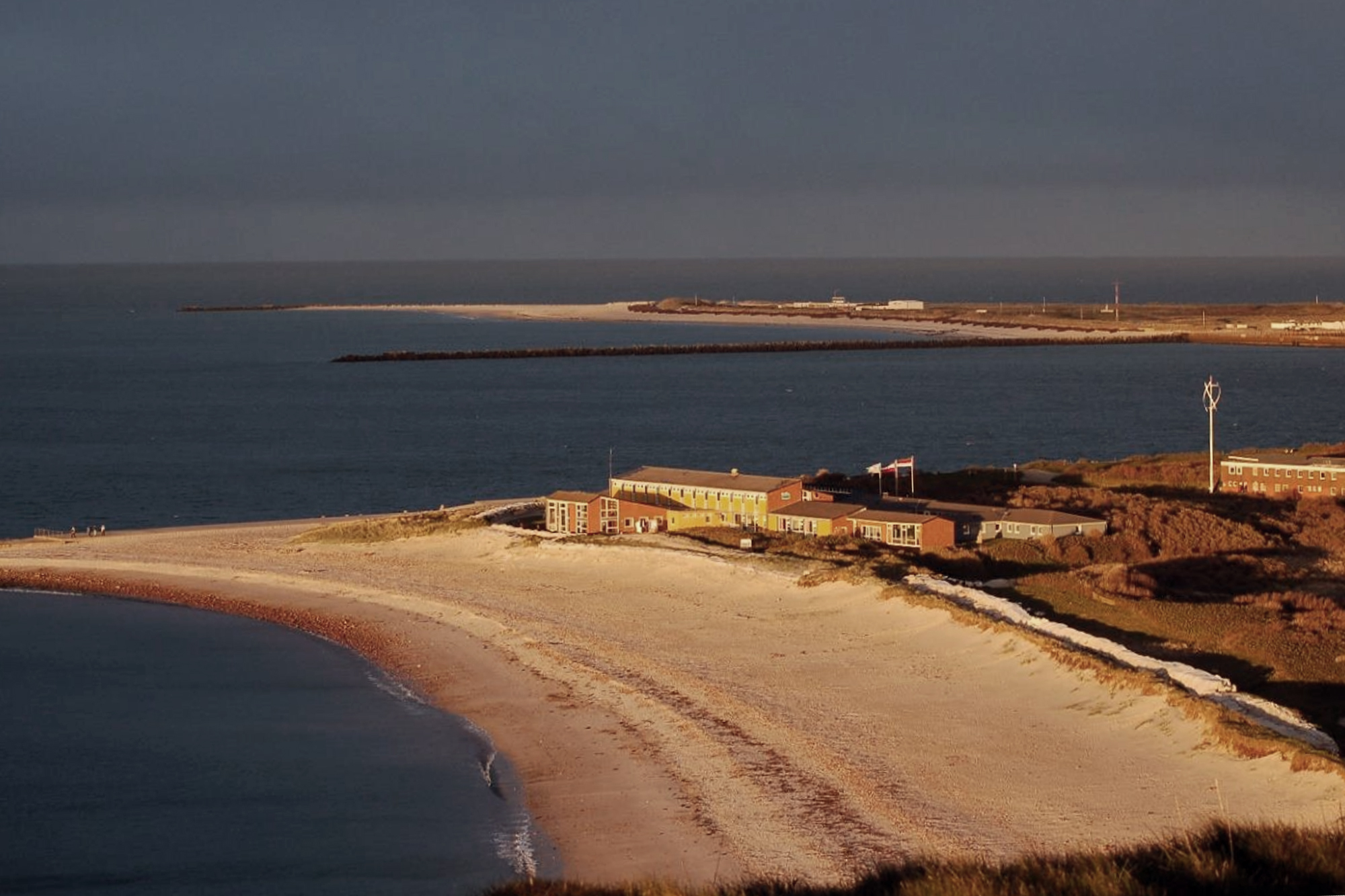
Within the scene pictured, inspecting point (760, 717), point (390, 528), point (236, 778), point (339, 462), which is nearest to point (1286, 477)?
point (390, 528)

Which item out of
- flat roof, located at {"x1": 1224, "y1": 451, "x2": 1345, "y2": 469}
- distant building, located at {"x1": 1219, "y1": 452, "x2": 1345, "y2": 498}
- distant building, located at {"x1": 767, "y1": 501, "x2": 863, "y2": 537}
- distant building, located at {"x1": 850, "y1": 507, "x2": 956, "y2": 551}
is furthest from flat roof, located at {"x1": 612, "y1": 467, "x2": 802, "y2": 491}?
flat roof, located at {"x1": 1224, "y1": 451, "x2": 1345, "y2": 469}

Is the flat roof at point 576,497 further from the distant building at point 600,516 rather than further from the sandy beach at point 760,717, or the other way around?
the sandy beach at point 760,717

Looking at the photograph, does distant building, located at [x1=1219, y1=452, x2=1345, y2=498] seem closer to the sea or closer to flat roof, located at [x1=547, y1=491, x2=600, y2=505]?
flat roof, located at [x1=547, y1=491, x2=600, y2=505]

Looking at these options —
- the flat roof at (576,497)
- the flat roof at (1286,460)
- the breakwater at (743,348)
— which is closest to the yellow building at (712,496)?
the flat roof at (576,497)

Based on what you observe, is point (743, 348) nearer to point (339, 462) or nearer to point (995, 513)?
point (339, 462)

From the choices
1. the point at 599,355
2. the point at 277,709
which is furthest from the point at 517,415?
the point at 277,709

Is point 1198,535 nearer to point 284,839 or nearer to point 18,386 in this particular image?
point 284,839
